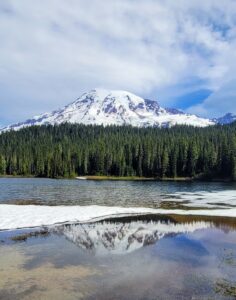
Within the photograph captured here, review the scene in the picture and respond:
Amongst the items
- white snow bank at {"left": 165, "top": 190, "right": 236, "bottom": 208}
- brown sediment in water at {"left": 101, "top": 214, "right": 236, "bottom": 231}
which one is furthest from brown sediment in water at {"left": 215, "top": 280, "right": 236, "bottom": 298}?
white snow bank at {"left": 165, "top": 190, "right": 236, "bottom": 208}

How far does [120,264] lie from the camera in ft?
64.2

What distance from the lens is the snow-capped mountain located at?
23.4 meters

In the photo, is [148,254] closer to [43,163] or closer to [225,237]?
[225,237]

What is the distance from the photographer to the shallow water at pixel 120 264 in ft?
50.5

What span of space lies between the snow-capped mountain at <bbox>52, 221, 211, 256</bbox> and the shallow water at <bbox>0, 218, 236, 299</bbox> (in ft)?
0.19

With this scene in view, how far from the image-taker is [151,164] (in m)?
171

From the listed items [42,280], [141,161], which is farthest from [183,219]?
[141,161]

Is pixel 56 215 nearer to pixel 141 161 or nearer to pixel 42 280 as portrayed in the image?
pixel 42 280

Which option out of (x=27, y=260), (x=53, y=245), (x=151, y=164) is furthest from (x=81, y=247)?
(x=151, y=164)

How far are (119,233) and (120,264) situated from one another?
334 inches

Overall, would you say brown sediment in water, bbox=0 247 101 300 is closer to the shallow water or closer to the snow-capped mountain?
the shallow water

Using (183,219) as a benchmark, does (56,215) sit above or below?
above

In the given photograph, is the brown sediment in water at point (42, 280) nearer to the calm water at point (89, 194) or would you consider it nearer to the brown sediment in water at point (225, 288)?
the brown sediment in water at point (225, 288)

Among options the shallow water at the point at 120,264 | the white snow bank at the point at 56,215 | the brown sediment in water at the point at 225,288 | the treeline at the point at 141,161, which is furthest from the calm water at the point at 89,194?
the treeline at the point at 141,161
